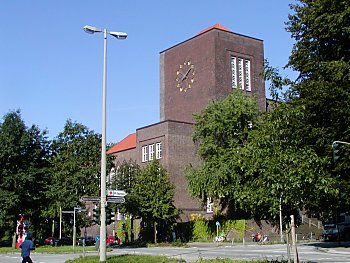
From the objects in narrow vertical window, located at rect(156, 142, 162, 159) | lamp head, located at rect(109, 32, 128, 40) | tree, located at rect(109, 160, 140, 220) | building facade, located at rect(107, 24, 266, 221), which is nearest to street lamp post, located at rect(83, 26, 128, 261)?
lamp head, located at rect(109, 32, 128, 40)

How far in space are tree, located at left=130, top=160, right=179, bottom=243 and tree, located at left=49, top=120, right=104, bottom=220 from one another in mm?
4392

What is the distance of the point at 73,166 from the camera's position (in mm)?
53219

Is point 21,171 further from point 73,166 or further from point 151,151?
point 151,151

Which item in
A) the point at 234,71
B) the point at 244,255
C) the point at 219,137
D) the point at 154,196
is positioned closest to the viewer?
the point at 244,255

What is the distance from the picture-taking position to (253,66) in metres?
69.8

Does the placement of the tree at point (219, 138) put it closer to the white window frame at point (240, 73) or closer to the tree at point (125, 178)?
the tree at point (125, 178)

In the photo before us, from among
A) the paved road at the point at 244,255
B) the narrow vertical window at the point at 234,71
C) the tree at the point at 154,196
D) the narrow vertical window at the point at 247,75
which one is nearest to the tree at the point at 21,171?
the tree at the point at 154,196

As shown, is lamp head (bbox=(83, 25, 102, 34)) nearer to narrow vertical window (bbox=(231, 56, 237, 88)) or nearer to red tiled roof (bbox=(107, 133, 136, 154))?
narrow vertical window (bbox=(231, 56, 237, 88))

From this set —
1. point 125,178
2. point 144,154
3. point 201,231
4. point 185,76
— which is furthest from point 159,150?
point 185,76

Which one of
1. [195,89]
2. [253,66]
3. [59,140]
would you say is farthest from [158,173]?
[253,66]

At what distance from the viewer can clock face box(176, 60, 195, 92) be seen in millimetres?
69062

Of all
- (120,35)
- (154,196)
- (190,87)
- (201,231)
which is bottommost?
(201,231)

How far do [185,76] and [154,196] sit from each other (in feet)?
72.2

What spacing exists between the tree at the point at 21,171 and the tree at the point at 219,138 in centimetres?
1568
